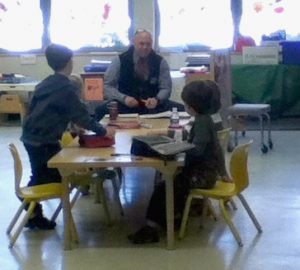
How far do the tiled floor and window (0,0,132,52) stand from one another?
14.7 feet

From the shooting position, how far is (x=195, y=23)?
363 inches

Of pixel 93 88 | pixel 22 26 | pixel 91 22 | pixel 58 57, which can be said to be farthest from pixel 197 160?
pixel 22 26

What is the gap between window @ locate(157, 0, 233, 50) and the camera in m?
9.17

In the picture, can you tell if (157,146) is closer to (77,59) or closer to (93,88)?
(93,88)

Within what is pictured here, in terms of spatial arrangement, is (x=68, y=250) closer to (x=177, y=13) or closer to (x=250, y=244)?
(x=250, y=244)

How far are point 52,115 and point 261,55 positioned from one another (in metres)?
4.90

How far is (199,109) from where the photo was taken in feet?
12.5

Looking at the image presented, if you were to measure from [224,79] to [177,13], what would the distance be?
10.1 ft

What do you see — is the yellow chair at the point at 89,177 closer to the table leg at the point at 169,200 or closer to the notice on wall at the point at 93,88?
the table leg at the point at 169,200

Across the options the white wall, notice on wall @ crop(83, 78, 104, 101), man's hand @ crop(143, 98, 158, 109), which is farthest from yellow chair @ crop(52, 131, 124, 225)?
the white wall

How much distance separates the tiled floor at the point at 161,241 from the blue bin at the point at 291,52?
11.2ft

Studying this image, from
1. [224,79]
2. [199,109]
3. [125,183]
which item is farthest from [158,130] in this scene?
[224,79]

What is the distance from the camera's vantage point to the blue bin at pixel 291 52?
8289 mm

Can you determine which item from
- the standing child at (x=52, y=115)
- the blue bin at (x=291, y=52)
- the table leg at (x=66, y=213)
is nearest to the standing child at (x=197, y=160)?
the table leg at (x=66, y=213)
